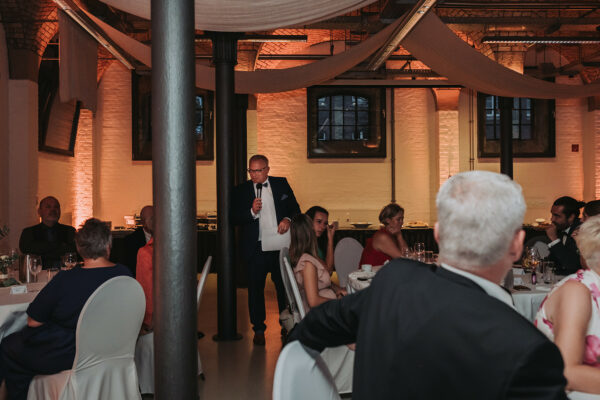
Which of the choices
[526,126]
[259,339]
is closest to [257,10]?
[259,339]

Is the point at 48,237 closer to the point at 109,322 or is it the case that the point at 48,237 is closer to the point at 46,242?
the point at 46,242

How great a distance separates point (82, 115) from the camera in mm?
10719

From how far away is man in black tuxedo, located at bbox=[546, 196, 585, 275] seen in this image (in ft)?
14.4

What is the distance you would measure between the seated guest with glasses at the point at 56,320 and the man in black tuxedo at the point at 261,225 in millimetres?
2158

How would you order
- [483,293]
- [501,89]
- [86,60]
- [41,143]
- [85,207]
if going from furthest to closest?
[85,207]
[41,143]
[501,89]
[86,60]
[483,293]

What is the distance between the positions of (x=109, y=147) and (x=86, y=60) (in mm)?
6277

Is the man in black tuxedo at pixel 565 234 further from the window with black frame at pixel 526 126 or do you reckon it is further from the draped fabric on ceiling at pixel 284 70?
the window with black frame at pixel 526 126

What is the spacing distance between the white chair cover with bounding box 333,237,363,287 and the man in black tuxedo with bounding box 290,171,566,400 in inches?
165

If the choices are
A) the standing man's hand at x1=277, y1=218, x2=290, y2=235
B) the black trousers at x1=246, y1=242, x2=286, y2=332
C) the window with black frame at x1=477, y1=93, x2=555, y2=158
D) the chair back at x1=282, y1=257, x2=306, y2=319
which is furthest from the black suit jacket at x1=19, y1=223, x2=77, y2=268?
the window with black frame at x1=477, y1=93, x2=555, y2=158

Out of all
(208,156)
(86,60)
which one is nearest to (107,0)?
(86,60)

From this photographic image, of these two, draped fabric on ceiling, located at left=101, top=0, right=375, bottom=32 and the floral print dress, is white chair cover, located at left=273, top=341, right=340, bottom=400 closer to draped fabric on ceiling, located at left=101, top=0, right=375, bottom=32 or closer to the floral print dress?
the floral print dress

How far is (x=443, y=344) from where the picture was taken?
1043 millimetres

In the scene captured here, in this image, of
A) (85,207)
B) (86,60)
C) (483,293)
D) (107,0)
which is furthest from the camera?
(85,207)

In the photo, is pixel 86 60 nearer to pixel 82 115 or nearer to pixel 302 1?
pixel 302 1
